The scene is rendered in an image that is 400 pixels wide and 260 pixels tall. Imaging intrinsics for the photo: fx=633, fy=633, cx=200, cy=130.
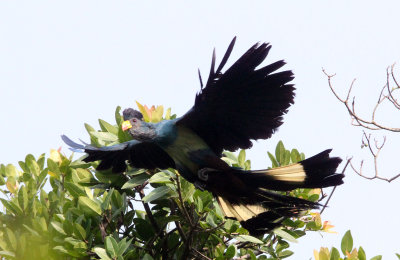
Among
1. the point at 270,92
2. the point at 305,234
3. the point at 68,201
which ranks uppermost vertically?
the point at 270,92

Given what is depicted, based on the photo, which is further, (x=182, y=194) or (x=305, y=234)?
(x=305, y=234)

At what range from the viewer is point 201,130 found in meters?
4.12

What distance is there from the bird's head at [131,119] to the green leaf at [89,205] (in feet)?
1.69

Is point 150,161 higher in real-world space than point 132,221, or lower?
higher

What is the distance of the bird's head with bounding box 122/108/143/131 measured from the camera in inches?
159

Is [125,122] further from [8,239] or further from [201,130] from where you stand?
[8,239]

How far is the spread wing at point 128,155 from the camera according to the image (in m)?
4.18

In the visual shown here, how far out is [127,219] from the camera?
401cm

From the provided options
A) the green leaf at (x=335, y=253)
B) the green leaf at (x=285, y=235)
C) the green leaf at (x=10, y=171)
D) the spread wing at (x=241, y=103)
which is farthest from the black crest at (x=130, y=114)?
the green leaf at (x=335, y=253)

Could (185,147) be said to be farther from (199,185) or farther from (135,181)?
(135,181)

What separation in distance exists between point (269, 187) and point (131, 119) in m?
0.98

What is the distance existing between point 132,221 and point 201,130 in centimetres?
74

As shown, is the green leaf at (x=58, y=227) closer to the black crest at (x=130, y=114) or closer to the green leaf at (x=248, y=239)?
the black crest at (x=130, y=114)

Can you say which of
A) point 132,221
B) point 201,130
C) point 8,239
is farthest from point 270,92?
point 8,239
